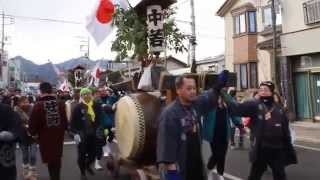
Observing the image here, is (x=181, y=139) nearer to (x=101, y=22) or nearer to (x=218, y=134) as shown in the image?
(x=218, y=134)

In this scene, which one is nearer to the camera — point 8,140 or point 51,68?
point 8,140

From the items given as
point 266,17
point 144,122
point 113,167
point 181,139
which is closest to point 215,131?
point 144,122

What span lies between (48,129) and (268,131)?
335cm

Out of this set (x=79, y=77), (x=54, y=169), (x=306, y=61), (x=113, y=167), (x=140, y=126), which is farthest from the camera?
(x=79, y=77)

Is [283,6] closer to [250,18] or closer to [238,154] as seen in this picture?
[250,18]

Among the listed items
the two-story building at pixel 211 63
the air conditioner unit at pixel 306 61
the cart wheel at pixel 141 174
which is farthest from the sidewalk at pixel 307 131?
the two-story building at pixel 211 63

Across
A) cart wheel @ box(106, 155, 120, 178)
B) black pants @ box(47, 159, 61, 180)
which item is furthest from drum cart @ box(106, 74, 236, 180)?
black pants @ box(47, 159, 61, 180)

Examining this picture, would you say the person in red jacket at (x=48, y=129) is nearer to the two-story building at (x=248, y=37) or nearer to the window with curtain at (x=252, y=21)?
the two-story building at (x=248, y=37)

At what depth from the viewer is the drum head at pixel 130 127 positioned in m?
7.80

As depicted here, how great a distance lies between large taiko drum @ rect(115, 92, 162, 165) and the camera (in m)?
7.82

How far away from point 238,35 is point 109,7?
18.9 m

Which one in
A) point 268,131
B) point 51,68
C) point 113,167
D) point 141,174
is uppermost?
point 51,68

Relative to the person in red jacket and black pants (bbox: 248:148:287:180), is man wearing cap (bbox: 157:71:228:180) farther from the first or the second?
the person in red jacket

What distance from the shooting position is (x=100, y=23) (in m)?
12.0
